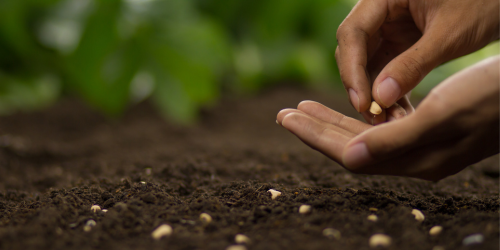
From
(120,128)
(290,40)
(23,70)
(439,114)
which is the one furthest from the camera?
(290,40)

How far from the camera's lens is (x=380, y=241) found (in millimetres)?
532

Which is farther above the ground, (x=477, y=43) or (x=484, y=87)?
(x=477, y=43)

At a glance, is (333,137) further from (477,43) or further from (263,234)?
(477,43)

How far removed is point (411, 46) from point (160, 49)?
1.81 m

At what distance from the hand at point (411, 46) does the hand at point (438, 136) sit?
0.15 meters

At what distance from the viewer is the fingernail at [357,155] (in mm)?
554

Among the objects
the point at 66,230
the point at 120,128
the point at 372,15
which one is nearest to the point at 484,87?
the point at 372,15

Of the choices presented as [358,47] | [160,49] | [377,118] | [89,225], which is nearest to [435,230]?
[377,118]

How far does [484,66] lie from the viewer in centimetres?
56

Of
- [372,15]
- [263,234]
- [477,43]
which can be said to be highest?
[477,43]

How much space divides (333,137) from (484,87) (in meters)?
0.25

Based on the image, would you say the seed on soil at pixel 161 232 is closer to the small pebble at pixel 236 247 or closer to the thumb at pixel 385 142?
the small pebble at pixel 236 247

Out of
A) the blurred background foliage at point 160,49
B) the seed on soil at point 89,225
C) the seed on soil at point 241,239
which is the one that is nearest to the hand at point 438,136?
the seed on soil at point 241,239

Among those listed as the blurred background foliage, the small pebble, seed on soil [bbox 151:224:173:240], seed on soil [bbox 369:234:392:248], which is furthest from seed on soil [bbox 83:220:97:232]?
the blurred background foliage
